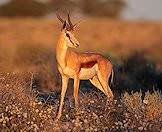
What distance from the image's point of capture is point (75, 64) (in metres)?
11.7

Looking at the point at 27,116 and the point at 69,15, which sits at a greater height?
the point at 69,15

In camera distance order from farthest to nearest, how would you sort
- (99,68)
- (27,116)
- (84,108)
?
(99,68) < (84,108) < (27,116)

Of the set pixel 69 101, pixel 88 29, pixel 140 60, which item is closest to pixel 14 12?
pixel 88 29

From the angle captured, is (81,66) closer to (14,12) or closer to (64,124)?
(64,124)

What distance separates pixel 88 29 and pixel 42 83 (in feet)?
82.2

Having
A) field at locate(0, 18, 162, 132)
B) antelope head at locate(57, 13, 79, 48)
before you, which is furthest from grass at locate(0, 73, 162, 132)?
antelope head at locate(57, 13, 79, 48)

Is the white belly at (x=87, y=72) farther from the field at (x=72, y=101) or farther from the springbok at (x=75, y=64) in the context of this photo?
the field at (x=72, y=101)

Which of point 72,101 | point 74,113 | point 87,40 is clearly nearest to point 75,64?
point 74,113

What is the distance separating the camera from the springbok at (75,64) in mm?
11320

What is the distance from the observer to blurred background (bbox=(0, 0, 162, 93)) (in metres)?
18.1

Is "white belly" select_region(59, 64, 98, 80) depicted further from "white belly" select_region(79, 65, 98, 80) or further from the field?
the field

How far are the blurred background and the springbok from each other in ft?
2.44

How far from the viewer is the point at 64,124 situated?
35.3ft

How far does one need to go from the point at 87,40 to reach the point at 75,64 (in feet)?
90.7
